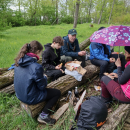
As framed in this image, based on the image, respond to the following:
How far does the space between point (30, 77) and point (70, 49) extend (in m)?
2.99

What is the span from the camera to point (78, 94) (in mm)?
3486

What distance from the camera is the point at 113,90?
8.22 feet

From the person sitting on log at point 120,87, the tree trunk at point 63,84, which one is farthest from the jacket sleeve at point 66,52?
the person sitting on log at point 120,87

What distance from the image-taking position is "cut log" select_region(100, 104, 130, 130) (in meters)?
1.87

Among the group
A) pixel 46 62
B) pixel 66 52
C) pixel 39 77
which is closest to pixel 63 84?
pixel 46 62

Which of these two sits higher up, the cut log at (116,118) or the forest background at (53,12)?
the forest background at (53,12)

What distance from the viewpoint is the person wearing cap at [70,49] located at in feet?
14.5

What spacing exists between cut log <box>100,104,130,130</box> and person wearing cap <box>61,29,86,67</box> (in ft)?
8.68

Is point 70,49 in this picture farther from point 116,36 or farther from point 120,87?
point 120,87

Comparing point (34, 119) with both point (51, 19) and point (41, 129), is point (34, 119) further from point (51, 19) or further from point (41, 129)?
point (51, 19)

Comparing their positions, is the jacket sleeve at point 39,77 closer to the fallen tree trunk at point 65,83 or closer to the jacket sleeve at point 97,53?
the fallen tree trunk at point 65,83

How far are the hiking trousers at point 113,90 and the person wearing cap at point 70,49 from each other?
6.49ft

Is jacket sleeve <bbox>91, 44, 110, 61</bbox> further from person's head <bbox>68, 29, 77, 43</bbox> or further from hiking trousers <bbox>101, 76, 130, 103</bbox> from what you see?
hiking trousers <bbox>101, 76, 130, 103</bbox>

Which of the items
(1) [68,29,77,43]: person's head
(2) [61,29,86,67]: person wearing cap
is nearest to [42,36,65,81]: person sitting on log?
(2) [61,29,86,67]: person wearing cap
